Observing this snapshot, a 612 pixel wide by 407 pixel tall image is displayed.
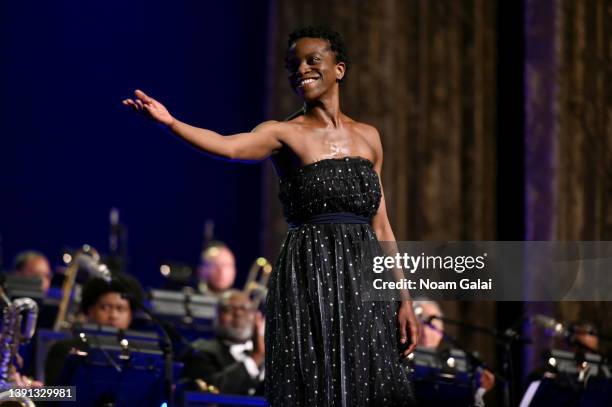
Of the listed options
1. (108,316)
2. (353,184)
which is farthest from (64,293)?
(353,184)

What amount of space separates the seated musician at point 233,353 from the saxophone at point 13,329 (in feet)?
4.94

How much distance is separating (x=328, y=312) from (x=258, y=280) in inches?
270

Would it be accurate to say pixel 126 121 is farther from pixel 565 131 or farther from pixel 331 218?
pixel 331 218

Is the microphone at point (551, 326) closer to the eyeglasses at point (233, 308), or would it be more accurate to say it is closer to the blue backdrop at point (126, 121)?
the eyeglasses at point (233, 308)

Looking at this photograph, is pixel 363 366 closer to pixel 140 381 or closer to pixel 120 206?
pixel 140 381

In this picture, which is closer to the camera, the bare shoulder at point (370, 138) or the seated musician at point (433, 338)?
the bare shoulder at point (370, 138)

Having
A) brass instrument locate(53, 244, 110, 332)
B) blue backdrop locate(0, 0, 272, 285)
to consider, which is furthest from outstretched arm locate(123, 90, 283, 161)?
blue backdrop locate(0, 0, 272, 285)

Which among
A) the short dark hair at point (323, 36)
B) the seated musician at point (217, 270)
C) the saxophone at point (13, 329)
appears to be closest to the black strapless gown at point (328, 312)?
A: the short dark hair at point (323, 36)

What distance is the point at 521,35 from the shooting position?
9812mm

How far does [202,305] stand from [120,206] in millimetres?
3207

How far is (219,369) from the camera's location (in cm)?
723

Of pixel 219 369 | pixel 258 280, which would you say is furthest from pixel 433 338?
pixel 258 280

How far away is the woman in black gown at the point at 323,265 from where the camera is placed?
12.4 feet

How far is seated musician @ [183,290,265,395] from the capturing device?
688cm
